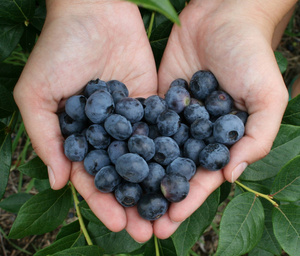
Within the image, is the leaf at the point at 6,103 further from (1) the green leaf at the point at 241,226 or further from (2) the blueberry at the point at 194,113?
(1) the green leaf at the point at 241,226

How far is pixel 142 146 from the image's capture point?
1105 mm

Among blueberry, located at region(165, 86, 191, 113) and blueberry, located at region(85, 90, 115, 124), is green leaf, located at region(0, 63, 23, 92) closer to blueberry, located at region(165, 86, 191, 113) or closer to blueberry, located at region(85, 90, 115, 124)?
blueberry, located at region(85, 90, 115, 124)

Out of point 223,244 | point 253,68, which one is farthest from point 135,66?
point 223,244

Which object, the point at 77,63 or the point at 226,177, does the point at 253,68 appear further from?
the point at 77,63

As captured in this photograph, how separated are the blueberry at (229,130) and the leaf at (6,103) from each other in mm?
844

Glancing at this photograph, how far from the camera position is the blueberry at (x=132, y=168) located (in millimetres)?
1042

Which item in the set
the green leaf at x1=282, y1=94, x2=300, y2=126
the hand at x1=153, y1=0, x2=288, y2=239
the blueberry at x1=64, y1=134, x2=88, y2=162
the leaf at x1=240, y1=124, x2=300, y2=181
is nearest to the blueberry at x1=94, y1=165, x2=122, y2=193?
the blueberry at x1=64, y1=134, x2=88, y2=162

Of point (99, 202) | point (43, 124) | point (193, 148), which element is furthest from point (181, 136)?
point (43, 124)

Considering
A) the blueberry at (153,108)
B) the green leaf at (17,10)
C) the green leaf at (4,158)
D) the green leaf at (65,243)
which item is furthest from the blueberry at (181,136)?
the green leaf at (17,10)

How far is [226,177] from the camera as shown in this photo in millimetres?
1108

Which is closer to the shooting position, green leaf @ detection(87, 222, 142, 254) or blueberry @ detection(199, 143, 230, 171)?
blueberry @ detection(199, 143, 230, 171)

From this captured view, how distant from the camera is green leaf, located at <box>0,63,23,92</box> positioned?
1.43 metres

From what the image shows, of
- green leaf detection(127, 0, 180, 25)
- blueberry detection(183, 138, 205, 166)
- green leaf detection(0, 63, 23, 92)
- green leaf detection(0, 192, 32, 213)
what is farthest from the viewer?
green leaf detection(0, 192, 32, 213)

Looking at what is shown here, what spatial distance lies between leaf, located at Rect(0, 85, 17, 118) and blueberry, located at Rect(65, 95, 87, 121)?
0.27 meters
